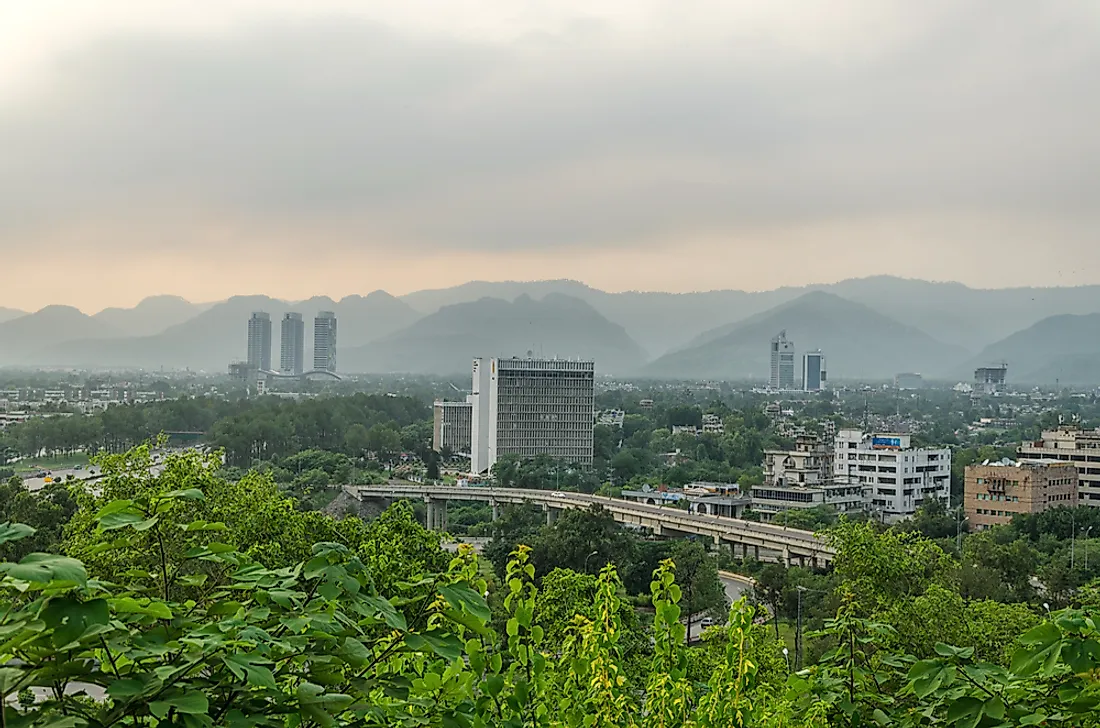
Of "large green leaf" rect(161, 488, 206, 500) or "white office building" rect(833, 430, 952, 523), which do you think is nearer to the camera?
"large green leaf" rect(161, 488, 206, 500)

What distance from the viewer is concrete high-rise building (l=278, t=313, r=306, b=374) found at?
163000 millimetres

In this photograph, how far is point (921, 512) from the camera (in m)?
27.7

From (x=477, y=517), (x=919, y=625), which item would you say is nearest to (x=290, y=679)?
(x=919, y=625)

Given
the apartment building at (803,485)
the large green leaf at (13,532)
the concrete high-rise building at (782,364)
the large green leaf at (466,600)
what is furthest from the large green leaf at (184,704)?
the concrete high-rise building at (782,364)

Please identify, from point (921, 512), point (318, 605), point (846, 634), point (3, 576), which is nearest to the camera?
point (3, 576)

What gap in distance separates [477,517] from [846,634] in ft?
105

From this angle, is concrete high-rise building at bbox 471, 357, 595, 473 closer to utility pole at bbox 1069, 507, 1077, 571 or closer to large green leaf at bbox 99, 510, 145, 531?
utility pole at bbox 1069, 507, 1077, 571

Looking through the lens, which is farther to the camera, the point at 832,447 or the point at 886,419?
the point at 886,419

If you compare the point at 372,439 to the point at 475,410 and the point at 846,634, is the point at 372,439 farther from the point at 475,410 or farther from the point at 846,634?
the point at 846,634

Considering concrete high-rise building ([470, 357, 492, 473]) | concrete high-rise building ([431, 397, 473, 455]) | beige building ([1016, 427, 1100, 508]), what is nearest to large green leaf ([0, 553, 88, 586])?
beige building ([1016, 427, 1100, 508])

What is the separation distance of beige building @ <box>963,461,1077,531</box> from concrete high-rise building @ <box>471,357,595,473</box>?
914 inches

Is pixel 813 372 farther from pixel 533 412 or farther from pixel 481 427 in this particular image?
pixel 481 427

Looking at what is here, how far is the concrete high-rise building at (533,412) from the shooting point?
49.8 metres

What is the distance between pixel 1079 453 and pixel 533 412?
2522cm
